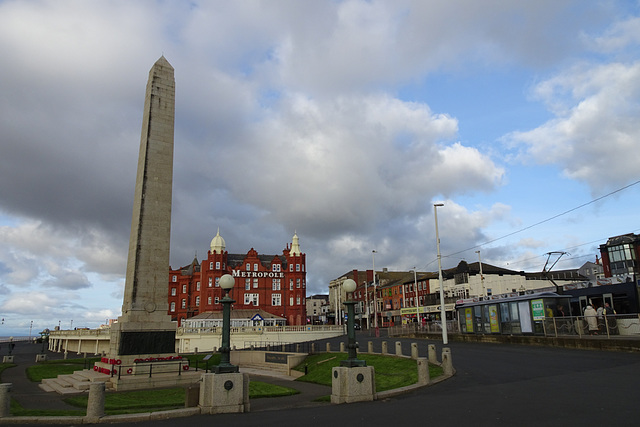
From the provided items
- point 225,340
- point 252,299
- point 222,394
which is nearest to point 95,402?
point 222,394

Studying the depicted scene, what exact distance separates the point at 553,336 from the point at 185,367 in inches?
829

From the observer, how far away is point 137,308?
23.0 m

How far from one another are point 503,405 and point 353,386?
152 inches

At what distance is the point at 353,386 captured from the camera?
12320 millimetres

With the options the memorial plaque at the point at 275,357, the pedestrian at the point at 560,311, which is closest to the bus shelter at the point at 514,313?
the pedestrian at the point at 560,311

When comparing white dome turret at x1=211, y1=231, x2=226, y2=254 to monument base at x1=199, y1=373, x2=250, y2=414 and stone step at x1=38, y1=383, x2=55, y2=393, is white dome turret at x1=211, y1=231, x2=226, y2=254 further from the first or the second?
monument base at x1=199, y1=373, x2=250, y2=414

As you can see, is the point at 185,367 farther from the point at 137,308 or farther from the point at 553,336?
the point at 553,336

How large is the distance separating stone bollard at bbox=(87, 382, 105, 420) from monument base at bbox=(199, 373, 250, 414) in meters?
2.48

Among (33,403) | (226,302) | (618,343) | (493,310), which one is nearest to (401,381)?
(226,302)

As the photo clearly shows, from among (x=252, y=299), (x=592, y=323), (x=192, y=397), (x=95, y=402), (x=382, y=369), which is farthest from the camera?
(x=252, y=299)

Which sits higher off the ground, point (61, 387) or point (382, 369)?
point (382, 369)

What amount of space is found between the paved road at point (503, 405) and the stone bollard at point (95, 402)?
1618 mm

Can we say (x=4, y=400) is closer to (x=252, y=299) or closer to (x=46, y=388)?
(x=46, y=388)

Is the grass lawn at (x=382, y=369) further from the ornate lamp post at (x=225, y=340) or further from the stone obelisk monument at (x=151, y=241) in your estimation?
the stone obelisk monument at (x=151, y=241)
